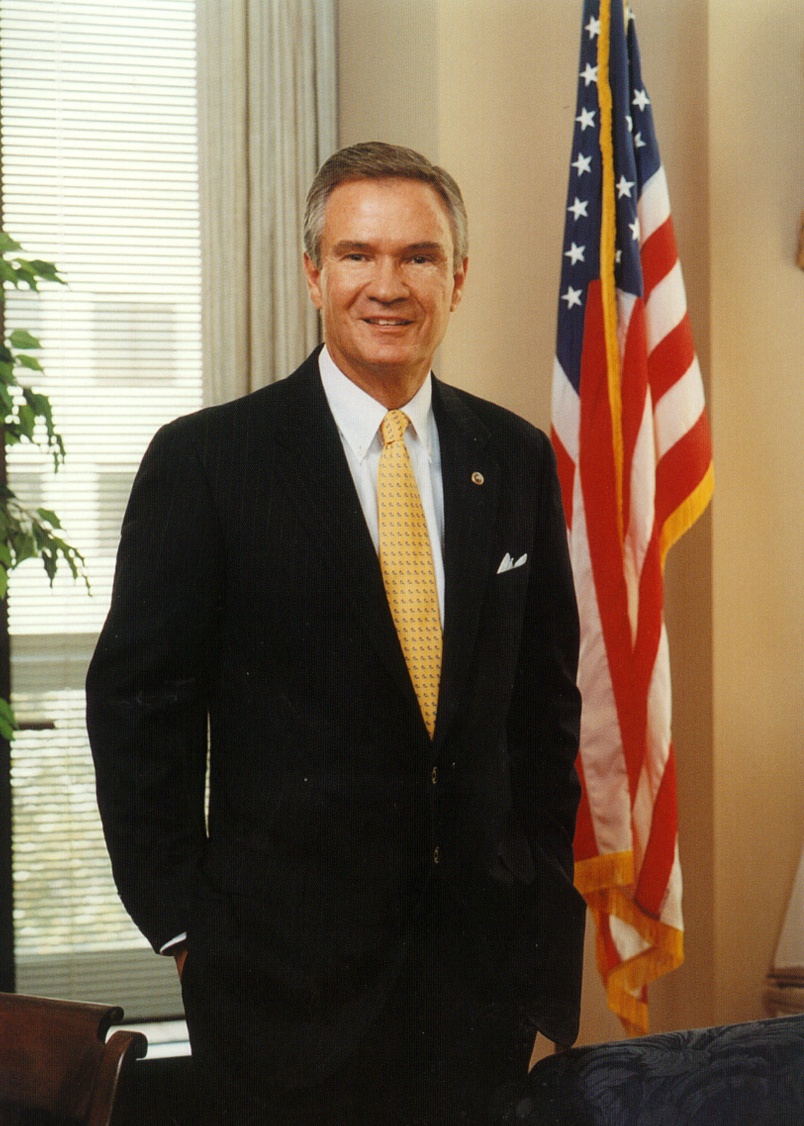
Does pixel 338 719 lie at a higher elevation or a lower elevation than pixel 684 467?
lower

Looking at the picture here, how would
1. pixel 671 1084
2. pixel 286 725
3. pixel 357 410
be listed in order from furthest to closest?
pixel 357 410 → pixel 286 725 → pixel 671 1084

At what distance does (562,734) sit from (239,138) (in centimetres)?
169

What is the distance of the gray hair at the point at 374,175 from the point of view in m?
1.36

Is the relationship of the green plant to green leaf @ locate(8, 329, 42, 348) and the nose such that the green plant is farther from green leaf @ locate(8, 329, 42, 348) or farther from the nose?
the nose

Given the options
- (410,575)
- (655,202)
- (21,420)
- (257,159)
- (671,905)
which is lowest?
(671,905)

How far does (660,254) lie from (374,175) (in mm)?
885

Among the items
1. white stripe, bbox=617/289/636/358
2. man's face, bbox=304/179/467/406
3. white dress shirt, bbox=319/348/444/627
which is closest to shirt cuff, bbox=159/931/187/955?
white dress shirt, bbox=319/348/444/627

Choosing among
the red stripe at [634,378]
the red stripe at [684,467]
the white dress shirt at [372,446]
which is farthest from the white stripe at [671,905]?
the white dress shirt at [372,446]

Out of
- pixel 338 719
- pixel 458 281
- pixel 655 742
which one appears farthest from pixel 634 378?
pixel 338 719

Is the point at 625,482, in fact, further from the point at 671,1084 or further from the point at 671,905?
the point at 671,1084

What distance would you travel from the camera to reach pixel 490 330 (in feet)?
7.62

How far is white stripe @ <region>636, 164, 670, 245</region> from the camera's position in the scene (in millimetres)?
2027

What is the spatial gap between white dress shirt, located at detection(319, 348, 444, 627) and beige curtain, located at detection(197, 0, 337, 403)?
3.43 feet

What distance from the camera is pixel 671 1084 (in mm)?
1046
